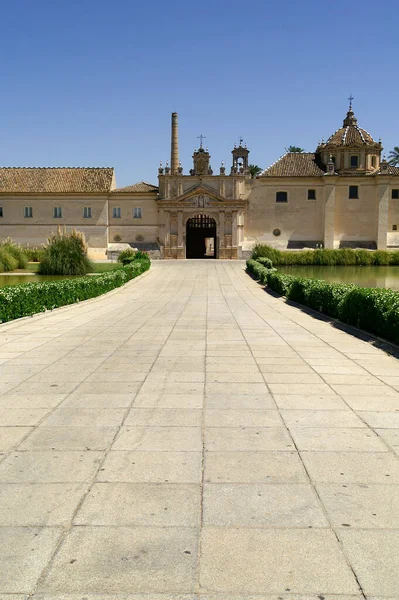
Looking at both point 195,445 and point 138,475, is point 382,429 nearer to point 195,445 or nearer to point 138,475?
point 195,445

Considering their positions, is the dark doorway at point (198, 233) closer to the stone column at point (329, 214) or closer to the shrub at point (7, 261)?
the stone column at point (329, 214)

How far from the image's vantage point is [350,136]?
5531 centimetres

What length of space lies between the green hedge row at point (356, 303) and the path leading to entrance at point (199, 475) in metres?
1.14

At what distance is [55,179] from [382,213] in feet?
97.1

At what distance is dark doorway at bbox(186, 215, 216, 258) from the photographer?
54.2m

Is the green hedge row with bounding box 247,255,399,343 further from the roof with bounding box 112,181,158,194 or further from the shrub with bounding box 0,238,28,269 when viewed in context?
the roof with bounding box 112,181,158,194

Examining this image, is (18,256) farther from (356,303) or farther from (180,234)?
(356,303)

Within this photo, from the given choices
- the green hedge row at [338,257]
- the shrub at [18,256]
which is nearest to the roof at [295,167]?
the green hedge row at [338,257]

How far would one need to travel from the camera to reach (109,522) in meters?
3.73

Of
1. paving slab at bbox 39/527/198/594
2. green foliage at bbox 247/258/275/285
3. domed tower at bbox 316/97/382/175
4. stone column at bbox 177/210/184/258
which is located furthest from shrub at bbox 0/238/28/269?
paving slab at bbox 39/527/198/594

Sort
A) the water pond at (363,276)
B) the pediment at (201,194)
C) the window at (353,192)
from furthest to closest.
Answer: the window at (353,192)
the pediment at (201,194)
the water pond at (363,276)

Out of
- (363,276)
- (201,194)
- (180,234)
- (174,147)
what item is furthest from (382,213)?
(174,147)

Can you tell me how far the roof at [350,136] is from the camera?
5444 cm

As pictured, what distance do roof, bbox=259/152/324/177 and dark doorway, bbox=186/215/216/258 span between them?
648 centimetres
